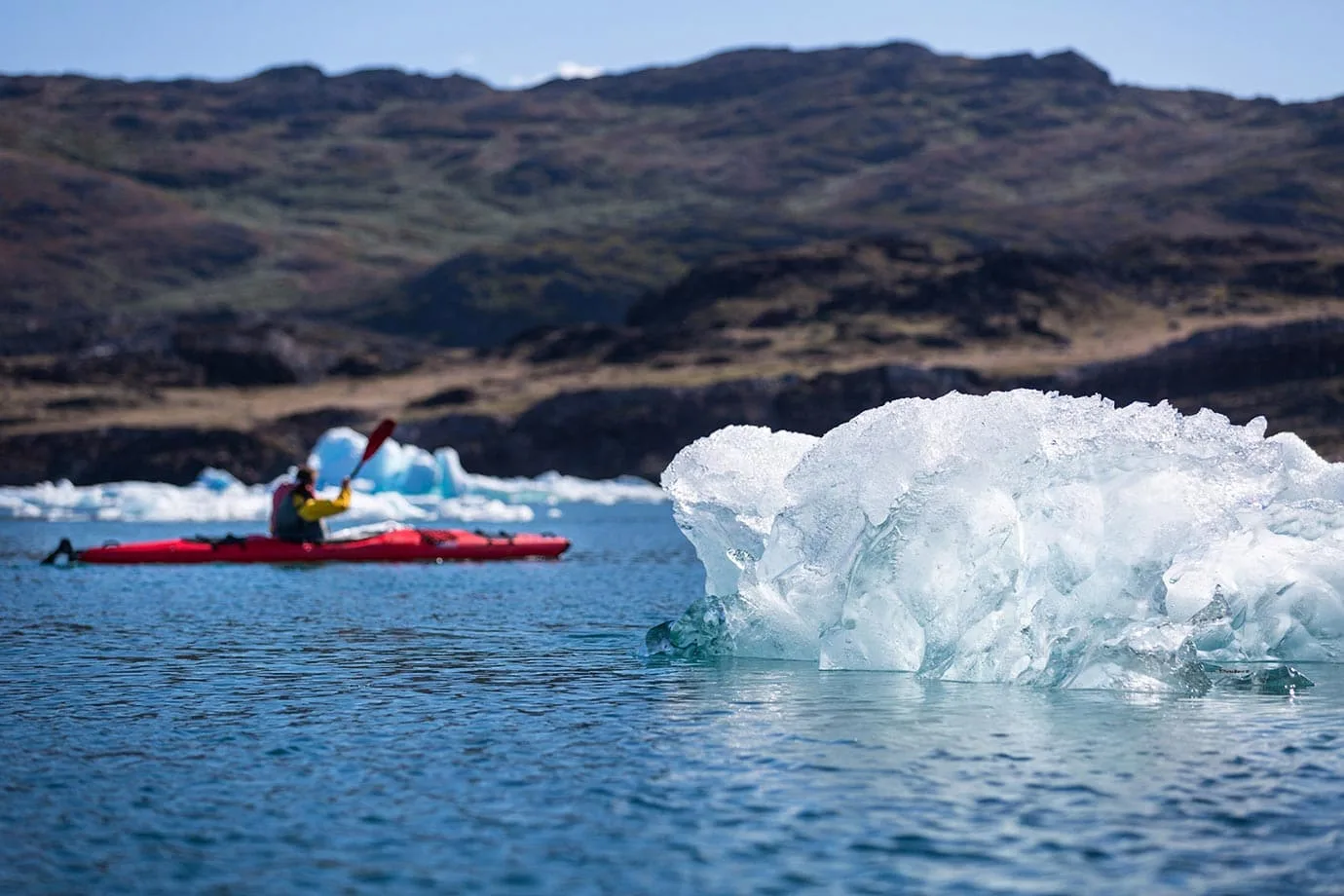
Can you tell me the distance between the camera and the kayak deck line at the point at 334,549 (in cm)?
3369

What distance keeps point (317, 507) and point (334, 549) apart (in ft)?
4.13

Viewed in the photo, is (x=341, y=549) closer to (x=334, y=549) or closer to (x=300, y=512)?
(x=334, y=549)

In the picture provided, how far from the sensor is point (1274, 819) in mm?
11062

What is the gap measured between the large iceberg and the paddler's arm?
23646mm

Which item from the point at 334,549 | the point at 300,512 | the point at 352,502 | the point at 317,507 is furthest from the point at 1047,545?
the point at 352,502

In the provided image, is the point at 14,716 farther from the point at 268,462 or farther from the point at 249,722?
the point at 268,462

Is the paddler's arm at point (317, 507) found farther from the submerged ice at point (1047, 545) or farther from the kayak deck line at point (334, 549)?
the submerged ice at point (1047, 545)

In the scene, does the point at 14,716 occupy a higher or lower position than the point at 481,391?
lower

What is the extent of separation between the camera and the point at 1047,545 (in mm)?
16250

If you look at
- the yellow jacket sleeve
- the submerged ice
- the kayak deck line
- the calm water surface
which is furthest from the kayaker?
the submerged ice

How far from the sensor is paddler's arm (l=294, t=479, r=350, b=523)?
107ft

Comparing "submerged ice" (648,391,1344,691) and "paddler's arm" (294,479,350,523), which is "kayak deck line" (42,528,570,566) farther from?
"submerged ice" (648,391,1344,691)

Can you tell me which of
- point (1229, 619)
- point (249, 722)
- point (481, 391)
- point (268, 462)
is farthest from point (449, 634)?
point (481, 391)

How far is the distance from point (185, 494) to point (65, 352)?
77212 mm
